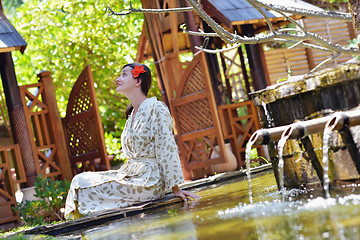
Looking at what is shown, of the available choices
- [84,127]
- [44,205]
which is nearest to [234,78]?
[84,127]

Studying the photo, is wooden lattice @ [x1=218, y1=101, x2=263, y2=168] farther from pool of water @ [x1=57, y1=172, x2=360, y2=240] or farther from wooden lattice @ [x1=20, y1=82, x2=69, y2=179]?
pool of water @ [x1=57, y1=172, x2=360, y2=240]

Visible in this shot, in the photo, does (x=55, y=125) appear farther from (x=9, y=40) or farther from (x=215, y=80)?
(x=215, y=80)

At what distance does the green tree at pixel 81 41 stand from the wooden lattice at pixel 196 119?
5.59 m

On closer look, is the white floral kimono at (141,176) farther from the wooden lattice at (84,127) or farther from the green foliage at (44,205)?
the wooden lattice at (84,127)

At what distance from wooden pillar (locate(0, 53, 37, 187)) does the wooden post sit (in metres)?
0.49

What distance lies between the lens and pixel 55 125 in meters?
9.58

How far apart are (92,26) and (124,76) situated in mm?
9639

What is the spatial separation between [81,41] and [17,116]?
6513mm

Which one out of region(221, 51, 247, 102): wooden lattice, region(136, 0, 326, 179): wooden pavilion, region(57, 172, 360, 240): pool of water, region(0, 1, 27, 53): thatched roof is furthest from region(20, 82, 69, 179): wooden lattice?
region(221, 51, 247, 102): wooden lattice

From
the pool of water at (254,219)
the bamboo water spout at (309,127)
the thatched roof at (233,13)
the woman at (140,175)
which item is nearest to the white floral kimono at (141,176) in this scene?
the woman at (140,175)

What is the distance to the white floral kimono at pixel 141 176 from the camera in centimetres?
570

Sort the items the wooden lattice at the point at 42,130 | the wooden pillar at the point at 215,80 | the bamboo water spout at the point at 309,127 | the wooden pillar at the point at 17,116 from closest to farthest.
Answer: the bamboo water spout at the point at 309,127
the wooden pillar at the point at 17,116
the wooden lattice at the point at 42,130
the wooden pillar at the point at 215,80

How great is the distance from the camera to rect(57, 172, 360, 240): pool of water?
2.99m

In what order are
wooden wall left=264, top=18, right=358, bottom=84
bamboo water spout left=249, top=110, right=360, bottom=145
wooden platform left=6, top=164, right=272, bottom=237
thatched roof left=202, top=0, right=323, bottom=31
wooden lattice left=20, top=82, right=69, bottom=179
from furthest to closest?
1. wooden wall left=264, top=18, right=358, bottom=84
2. thatched roof left=202, top=0, right=323, bottom=31
3. wooden lattice left=20, top=82, right=69, bottom=179
4. wooden platform left=6, top=164, right=272, bottom=237
5. bamboo water spout left=249, top=110, right=360, bottom=145
